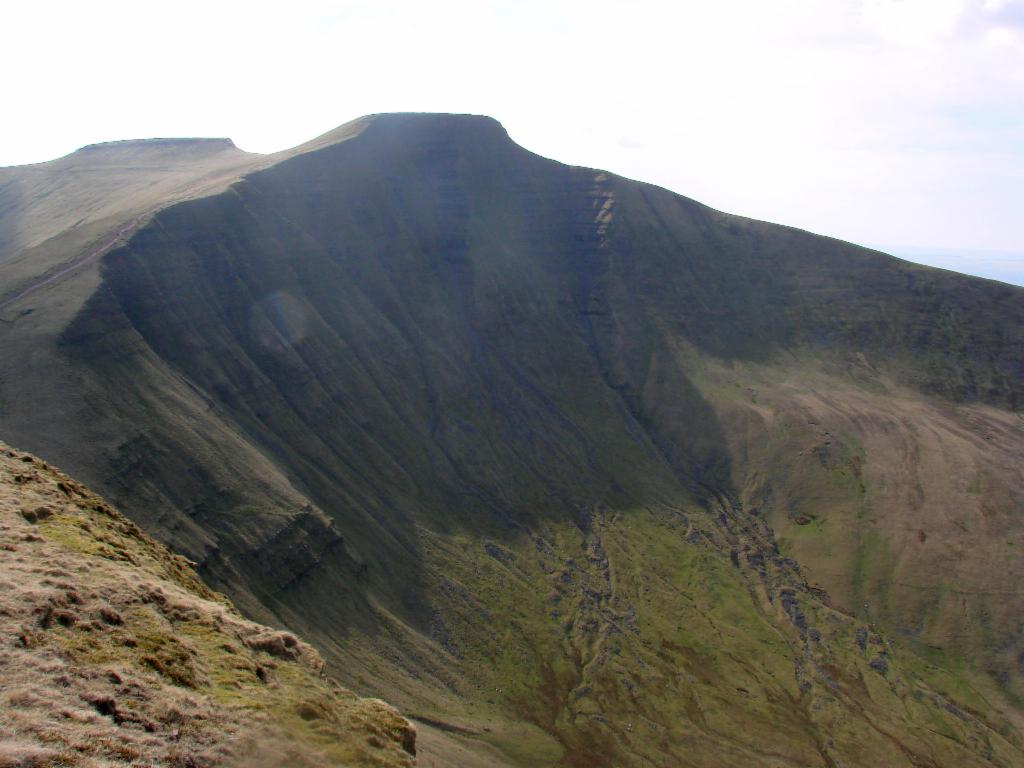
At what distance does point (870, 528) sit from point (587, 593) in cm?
3459

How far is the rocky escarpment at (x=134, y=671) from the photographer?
1584 centimetres

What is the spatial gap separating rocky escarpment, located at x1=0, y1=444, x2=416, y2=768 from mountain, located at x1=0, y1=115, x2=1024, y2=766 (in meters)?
14.4

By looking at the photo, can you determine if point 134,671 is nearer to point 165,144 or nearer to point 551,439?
point 551,439

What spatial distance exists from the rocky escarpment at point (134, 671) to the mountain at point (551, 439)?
14438 millimetres

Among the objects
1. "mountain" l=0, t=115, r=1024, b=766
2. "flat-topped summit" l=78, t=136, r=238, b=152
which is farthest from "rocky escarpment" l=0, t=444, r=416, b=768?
"flat-topped summit" l=78, t=136, r=238, b=152

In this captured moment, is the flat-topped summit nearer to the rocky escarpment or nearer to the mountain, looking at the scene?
the mountain

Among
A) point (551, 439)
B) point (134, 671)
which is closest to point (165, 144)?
point (551, 439)

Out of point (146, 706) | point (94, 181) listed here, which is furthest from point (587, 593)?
point (94, 181)

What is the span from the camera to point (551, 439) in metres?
93.2

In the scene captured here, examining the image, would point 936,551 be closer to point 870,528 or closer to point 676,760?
point 870,528

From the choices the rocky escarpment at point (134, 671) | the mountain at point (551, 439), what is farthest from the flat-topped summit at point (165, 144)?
the rocky escarpment at point (134, 671)

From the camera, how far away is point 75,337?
5950 cm

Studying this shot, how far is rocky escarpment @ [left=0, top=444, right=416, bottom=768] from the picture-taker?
15.8 metres

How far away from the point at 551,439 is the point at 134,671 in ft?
250
